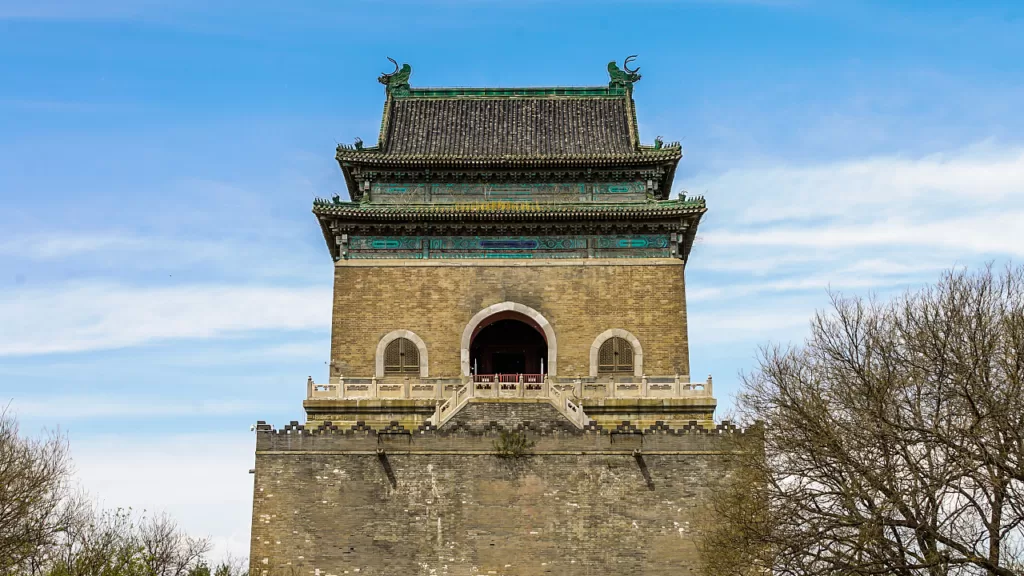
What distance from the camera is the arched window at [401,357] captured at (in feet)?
133

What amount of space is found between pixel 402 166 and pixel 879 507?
2170 centimetres

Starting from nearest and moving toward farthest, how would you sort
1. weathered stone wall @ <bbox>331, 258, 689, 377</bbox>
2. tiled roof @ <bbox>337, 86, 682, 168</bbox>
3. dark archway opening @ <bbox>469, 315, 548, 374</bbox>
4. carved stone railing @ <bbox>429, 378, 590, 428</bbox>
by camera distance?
carved stone railing @ <bbox>429, 378, 590, 428</bbox>, weathered stone wall @ <bbox>331, 258, 689, 377</bbox>, tiled roof @ <bbox>337, 86, 682, 168</bbox>, dark archway opening @ <bbox>469, 315, 548, 374</bbox>

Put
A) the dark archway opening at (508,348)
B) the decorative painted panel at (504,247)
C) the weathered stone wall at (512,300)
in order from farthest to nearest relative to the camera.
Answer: the dark archway opening at (508,348) < the decorative painted panel at (504,247) < the weathered stone wall at (512,300)

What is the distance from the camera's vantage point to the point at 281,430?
120 ft

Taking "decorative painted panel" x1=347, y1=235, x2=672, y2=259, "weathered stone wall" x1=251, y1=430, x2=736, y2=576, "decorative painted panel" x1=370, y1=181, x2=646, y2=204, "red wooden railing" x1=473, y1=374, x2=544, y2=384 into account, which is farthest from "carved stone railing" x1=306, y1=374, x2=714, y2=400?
"decorative painted panel" x1=370, y1=181, x2=646, y2=204

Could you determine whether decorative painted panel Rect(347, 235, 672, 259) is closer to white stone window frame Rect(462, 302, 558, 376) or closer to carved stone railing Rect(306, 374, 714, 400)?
white stone window frame Rect(462, 302, 558, 376)

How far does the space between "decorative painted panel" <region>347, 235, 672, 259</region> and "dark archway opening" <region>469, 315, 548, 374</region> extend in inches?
123

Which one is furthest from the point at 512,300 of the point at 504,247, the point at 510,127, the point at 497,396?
the point at 510,127

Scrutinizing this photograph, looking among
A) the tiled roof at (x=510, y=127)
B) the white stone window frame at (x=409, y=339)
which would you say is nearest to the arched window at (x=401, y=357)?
the white stone window frame at (x=409, y=339)

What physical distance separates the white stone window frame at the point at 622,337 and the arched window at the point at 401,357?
5513 mm

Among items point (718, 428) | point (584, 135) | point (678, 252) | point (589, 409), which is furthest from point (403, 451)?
point (584, 135)

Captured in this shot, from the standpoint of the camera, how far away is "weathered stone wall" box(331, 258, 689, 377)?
40.6 meters

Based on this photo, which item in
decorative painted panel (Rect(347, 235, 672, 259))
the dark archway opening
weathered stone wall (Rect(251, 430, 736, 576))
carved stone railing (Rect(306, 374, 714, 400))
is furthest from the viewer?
the dark archway opening

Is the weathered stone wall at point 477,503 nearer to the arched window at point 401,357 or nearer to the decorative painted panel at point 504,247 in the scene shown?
the arched window at point 401,357
